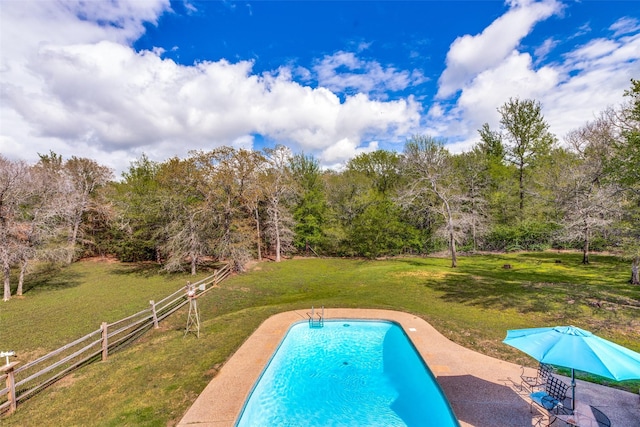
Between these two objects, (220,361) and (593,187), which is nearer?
(220,361)

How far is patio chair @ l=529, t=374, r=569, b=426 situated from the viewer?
→ 6285 mm

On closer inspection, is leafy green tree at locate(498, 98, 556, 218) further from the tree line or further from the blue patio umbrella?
the blue patio umbrella

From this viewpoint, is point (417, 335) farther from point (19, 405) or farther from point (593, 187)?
point (593, 187)

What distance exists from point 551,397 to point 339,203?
1178 inches

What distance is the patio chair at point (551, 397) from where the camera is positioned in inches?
247

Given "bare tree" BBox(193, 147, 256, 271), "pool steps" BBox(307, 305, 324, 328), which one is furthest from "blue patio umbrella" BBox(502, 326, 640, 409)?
"bare tree" BBox(193, 147, 256, 271)

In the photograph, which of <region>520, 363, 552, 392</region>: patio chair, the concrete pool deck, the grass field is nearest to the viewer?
the concrete pool deck

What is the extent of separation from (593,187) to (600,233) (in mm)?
3415

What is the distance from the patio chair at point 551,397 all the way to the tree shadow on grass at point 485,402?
268mm

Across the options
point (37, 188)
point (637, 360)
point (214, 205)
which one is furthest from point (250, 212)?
point (637, 360)

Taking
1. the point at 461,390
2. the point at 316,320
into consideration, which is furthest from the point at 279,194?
the point at 461,390

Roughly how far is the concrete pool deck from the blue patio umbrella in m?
1.31

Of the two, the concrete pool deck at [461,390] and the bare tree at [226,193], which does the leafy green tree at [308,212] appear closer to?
the bare tree at [226,193]

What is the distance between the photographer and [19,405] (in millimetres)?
7641
